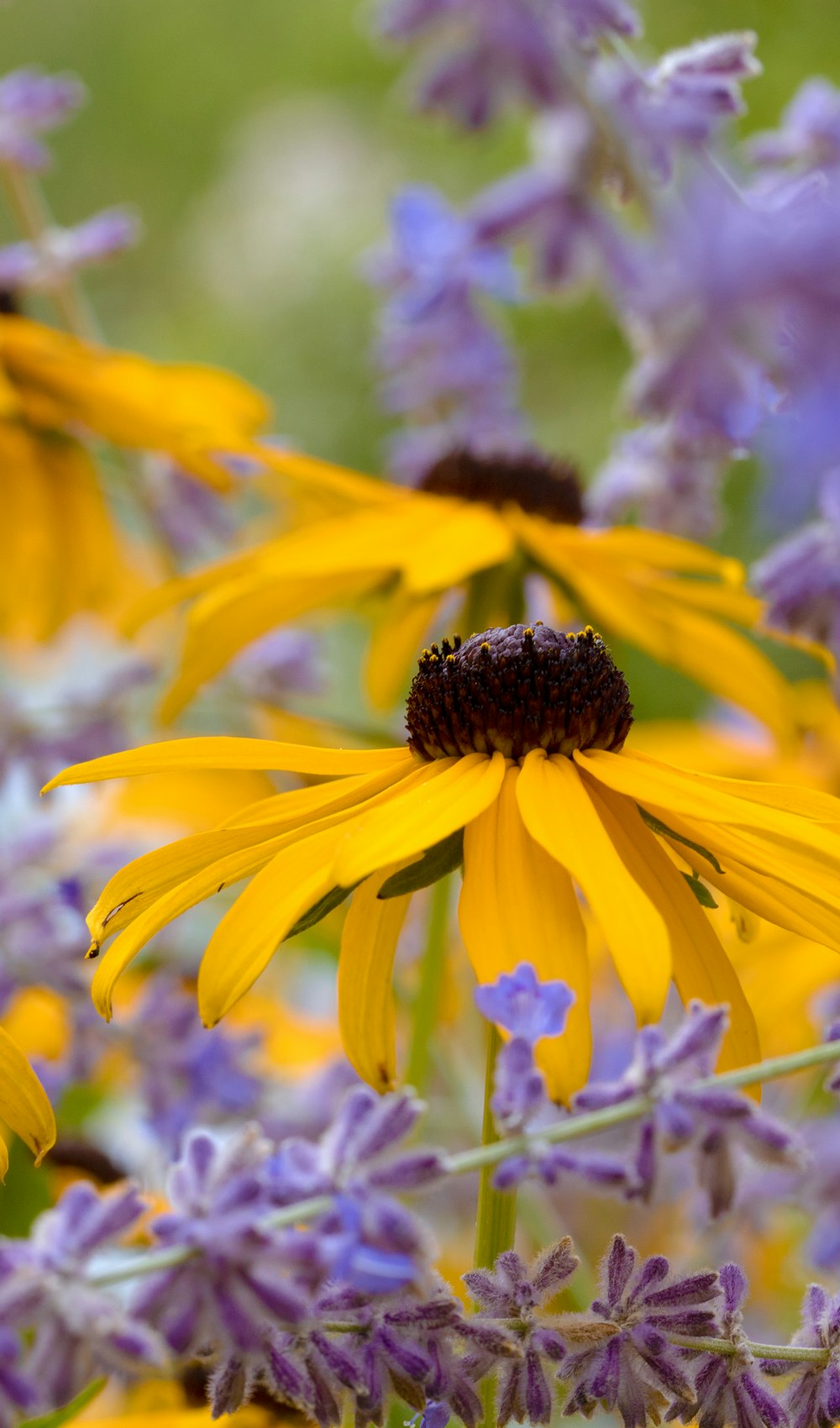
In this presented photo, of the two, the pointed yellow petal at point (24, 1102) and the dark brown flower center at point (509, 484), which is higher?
the dark brown flower center at point (509, 484)

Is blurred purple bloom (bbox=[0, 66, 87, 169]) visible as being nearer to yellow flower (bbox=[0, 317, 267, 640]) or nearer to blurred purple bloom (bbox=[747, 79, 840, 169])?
yellow flower (bbox=[0, 317, 267, 640])

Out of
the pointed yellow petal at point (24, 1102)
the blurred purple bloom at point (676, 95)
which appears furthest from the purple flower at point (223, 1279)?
the blurred purple bloom at point (676, 95)

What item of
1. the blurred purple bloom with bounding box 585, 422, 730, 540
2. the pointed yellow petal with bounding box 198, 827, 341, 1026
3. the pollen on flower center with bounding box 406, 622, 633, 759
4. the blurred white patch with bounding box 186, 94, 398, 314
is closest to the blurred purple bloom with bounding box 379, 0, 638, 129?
the blurred purple bloom with bounding box 585, 422, 730, 540

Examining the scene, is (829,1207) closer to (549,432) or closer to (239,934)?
(239,934)

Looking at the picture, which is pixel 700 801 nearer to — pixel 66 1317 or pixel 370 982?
pixel 370 982

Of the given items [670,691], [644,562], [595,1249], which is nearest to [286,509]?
[644,562]

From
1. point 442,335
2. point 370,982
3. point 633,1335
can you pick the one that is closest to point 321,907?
point 370,982

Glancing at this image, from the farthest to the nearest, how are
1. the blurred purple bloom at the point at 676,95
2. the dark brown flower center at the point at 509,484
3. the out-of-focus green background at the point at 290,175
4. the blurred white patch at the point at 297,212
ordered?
the blurred white patch at the point at 297,212, the out-of-focus green background at the point at 290,175, the dark brown flower center at the point at 509,484, the blurred purple bloom at the point at 676,95

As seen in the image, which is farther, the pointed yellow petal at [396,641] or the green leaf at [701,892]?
the pointed yellow petal at [396,641]

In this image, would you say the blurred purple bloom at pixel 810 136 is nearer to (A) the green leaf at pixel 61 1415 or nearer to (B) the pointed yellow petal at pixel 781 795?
(B) the pointed yellow petal at pixel 781 795
